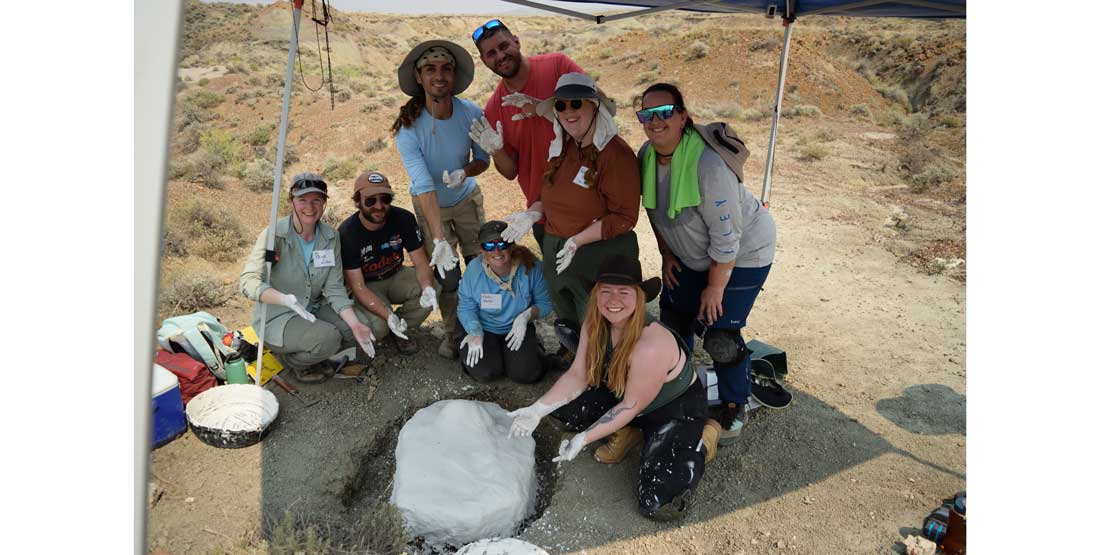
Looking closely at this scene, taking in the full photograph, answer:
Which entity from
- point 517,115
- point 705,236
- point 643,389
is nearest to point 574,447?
point 643,389

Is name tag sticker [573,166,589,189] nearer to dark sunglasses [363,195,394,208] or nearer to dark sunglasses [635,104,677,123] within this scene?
dark sunglasses [635,104,677,123]

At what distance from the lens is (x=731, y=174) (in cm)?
293

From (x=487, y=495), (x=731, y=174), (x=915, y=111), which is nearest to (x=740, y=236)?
(x=731, y=174)

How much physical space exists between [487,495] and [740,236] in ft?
5.89

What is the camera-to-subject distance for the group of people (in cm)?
294

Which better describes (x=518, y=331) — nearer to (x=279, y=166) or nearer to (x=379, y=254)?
(x=379, y=254)

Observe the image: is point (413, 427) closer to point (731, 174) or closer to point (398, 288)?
point (398, 288)

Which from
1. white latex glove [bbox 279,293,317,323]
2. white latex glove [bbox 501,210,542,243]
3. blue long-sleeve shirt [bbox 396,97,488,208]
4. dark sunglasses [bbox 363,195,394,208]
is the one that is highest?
blue long-sleeve shirt [bbox 396,97,488,208]

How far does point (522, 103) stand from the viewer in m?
3.47

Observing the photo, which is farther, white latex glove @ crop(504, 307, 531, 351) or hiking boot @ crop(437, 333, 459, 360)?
hiking boot @ crop(437, 333, 459, 360)

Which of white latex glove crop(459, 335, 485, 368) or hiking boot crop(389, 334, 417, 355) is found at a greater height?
white latex glove crop(459, 335, 485, 368)

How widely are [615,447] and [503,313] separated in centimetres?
114

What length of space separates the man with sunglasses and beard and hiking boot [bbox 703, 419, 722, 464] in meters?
1.87

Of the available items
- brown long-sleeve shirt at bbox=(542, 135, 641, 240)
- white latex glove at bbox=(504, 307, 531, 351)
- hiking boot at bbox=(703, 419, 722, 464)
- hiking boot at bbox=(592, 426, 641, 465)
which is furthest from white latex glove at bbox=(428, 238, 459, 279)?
hiking boot at bbox=(703, 419, 722, 464)
